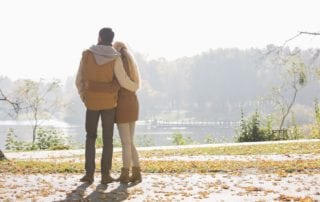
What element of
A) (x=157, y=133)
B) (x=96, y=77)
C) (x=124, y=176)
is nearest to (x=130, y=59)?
(x=96, y=77)

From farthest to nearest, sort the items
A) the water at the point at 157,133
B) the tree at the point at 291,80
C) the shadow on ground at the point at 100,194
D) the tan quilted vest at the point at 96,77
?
the water at the point at 157,133 → the tree at the point at 291,80 → the tan quilted vest at the point at 96,77 → the shadow on ground at the point at 100,194

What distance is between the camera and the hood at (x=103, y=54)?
7016 mm

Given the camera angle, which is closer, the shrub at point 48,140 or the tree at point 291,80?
the shrub at point 48,140

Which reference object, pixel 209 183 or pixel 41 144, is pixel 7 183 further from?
pixel 41 144

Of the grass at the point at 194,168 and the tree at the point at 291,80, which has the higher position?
the tree at the point at 291,80

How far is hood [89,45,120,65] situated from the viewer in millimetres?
7016

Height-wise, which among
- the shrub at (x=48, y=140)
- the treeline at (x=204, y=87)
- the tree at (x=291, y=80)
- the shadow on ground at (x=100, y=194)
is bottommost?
the shadow on ground at (x=100, y=194)

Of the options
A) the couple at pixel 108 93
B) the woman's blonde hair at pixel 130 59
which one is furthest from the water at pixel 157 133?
the woman's blonde hair at pixel 130 59

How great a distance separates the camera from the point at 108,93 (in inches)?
277

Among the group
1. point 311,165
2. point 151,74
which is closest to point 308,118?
point 151,74

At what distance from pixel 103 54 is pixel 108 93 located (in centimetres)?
51

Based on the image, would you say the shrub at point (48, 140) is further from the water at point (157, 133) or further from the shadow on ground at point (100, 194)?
the shadow on ground at point (100, 194)

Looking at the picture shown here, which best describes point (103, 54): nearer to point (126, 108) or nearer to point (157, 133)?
point (126, 108)

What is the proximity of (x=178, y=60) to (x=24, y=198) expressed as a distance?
561 ft
